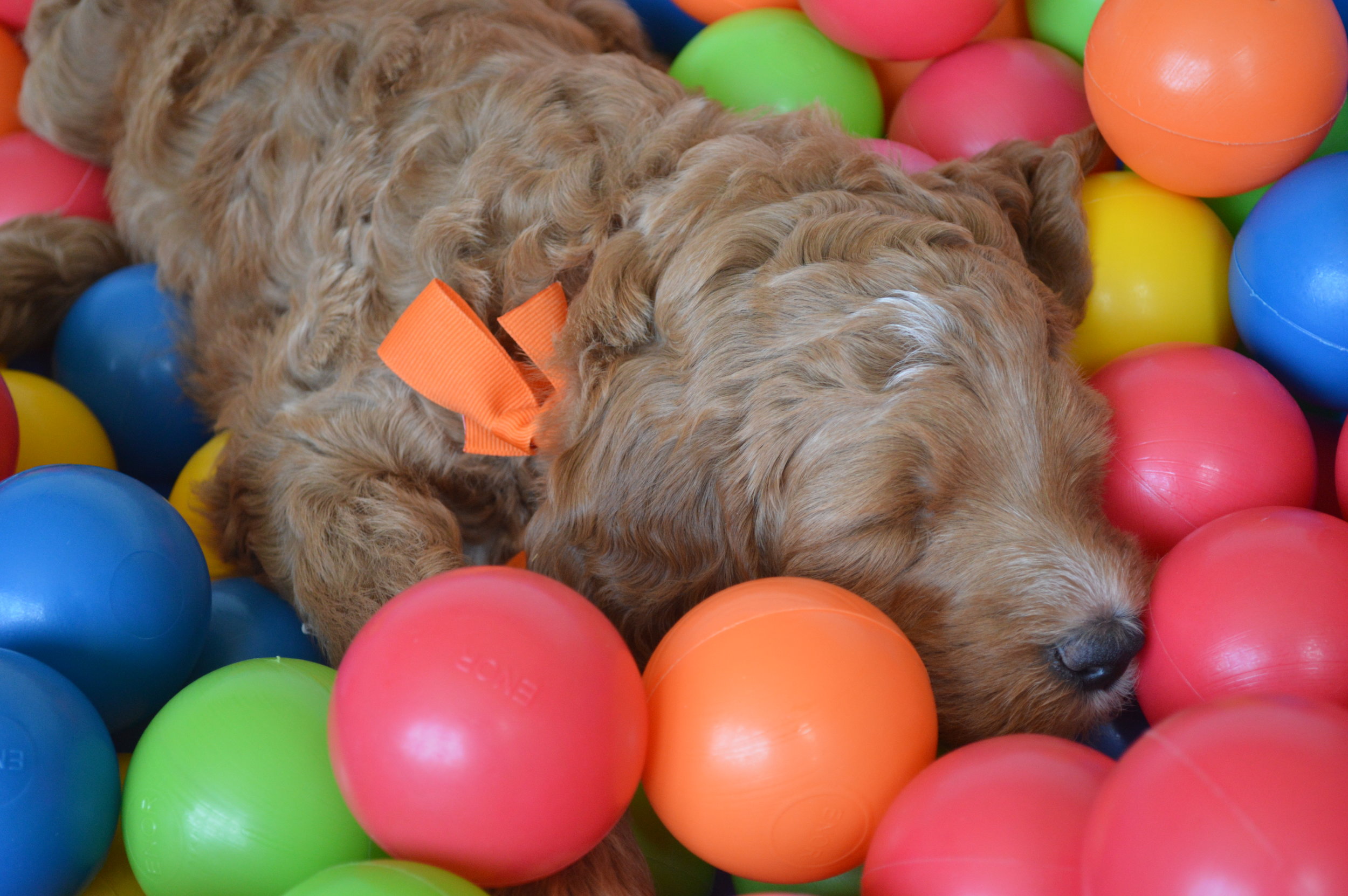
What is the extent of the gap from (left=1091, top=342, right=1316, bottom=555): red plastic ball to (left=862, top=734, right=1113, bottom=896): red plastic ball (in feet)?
2.92

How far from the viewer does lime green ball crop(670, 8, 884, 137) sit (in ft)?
11.2

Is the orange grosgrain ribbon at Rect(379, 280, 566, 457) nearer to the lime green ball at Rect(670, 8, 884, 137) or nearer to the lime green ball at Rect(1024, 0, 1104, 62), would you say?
the lime green ball at Rect(670, 8, 884, 137)

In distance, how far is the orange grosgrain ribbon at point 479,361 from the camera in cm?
229

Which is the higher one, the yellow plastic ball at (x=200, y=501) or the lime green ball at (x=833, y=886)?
the lime green ball at (x=833, y=886)

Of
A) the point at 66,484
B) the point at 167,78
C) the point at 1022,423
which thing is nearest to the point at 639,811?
the point at 1022,423

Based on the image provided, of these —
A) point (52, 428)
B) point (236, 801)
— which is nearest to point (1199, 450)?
point (236, 801)

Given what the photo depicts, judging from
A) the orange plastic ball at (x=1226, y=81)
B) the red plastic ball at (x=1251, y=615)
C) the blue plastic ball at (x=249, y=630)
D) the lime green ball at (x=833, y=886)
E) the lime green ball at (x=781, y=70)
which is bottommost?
the blue plastic ball at (x=249, y=630)

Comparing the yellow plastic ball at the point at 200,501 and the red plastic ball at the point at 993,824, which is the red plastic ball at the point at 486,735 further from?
the yellow plastic ball at the point at 200,501

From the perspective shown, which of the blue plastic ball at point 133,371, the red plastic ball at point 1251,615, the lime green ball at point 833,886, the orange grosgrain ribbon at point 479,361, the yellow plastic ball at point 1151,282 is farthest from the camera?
the blue plastic ball at point 133,371

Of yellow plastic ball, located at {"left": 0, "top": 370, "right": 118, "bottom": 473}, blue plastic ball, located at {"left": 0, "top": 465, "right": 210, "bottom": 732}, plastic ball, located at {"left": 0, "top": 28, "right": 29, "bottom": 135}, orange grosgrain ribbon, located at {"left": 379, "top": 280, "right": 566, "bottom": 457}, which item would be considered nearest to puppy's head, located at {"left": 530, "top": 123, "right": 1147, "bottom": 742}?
orange grosgrain ribbon, located at {"left": 379, "top": 280, "right": 566, "bottom": 457}

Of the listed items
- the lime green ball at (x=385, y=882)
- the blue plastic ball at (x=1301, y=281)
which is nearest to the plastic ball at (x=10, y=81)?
the lime green ball at (x=385, y=882)

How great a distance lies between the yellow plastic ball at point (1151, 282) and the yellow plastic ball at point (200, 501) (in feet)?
7.69

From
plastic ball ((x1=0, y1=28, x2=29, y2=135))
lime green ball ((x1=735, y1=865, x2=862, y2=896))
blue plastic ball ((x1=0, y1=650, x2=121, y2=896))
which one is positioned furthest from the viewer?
plastic ball ((x1=0, y1=28, x2=29, y2=135))

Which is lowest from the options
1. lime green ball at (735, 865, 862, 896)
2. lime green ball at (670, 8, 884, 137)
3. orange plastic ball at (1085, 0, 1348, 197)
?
lime green ball at (735, 865, 862, 896)
